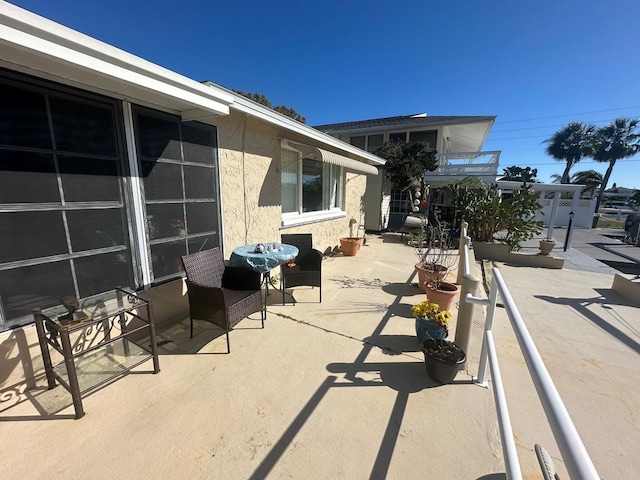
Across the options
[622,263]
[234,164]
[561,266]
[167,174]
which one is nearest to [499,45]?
[561,266]

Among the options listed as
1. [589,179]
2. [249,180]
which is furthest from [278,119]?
[589,179]

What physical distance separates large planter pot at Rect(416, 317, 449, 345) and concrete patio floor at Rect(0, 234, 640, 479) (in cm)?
25

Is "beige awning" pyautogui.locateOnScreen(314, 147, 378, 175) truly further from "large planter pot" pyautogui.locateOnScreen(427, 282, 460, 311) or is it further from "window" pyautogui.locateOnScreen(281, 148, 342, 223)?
"large planter pot" pyautogui.locateOnScreen(427, 282, 460, 311)

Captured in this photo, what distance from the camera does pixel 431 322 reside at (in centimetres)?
322

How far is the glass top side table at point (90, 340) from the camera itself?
228 cm

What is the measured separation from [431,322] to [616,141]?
4542 cm

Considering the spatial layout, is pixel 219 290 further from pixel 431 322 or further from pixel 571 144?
pixel 571 144

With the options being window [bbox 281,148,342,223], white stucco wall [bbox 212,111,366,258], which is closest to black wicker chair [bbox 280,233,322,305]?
white stucco wall [bbox 212,111,366,258]

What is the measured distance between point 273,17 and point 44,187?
8.56m

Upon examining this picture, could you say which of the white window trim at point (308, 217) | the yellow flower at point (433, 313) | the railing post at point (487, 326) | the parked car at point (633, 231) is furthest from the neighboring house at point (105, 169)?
the parked car at point (633, 231)

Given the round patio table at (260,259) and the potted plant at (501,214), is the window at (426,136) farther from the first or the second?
the round patio table at (260,259)

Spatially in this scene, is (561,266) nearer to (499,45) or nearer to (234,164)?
(499,45)

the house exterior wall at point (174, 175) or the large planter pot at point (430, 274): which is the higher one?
the house exterior wall at point (174, 175)

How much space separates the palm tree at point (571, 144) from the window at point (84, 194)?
45624 millimetres
